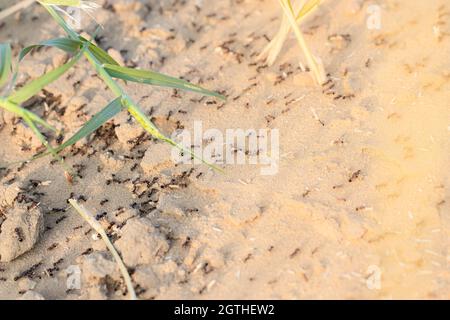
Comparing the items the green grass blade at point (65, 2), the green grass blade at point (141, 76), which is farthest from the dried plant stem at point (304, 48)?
the green grass blade at point (65, 2)

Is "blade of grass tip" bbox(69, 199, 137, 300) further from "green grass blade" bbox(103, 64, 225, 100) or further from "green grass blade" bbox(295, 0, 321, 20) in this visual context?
"green grass blade" bbox(295, 0, 321, 20)

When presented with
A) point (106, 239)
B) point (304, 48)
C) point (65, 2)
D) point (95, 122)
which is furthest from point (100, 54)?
point (304, 48)

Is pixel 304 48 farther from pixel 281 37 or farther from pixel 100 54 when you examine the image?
pixel 100 54

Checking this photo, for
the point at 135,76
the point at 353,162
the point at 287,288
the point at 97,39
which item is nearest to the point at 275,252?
the point at 287,288

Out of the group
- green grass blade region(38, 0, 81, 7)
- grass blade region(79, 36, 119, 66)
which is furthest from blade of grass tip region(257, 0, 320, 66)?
green grass blade region(38, 0, 81, 7)

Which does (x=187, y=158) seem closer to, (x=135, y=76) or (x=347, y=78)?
(x=135, y=76)

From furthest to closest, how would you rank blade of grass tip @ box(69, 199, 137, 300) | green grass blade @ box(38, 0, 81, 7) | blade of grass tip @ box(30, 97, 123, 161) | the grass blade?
1. the grass blade
2. green grass blade @ box(38, 0, 81, 7)
3. blade of grass tip @ box(69, 199, 137, 300)
4. blade of grass tip @ box(30, 97, 123, 161)

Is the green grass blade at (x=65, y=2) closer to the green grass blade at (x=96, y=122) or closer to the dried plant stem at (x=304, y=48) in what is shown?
the green grass blade at (x=96, y=122)
